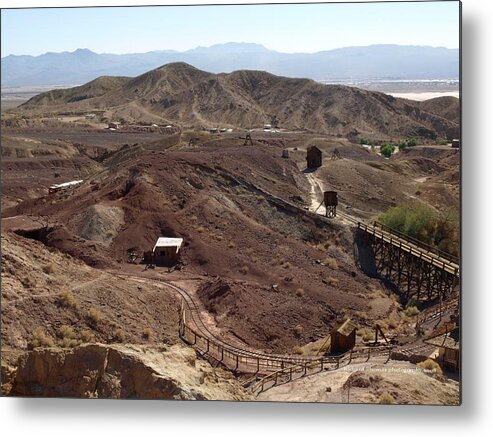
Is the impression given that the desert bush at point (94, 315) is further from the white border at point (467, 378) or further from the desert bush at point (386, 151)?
the desert bush at point (386, 151)

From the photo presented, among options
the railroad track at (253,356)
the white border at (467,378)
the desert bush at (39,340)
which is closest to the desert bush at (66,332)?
the desert bush at (39,340)

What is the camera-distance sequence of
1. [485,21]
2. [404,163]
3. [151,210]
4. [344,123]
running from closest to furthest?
[485,21] → [151,210] → [404,163] → [344,123]

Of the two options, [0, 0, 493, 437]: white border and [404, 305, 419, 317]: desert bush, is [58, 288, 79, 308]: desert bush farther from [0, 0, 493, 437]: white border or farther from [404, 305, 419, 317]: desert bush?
[404, 305, 419, 317]: desert bush

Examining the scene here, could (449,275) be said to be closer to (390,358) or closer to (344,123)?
(390,358)

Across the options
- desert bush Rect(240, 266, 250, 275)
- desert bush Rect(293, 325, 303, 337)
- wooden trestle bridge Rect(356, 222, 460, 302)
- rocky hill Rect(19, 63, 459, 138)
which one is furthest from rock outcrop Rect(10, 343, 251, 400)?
rocky hill Rect(19, 63, 459, 138)

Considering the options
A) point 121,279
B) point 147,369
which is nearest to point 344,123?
point 121,279

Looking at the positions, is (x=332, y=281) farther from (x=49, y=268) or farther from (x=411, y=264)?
(x=49, y=268)
